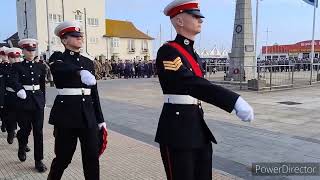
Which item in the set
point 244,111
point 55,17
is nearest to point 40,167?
point 244,111

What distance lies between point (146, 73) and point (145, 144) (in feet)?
91.3

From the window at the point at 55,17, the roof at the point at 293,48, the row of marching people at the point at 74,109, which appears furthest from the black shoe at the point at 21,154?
the roof at the point at 293,48

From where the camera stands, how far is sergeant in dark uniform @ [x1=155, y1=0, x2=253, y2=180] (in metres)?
3.09

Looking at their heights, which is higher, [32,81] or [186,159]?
[32,81]

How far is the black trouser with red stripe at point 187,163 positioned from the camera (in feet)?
10.2

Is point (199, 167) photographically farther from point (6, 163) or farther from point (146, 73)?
point (146, 73)

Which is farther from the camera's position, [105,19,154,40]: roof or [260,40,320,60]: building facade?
[260,40,320,60]: building facade

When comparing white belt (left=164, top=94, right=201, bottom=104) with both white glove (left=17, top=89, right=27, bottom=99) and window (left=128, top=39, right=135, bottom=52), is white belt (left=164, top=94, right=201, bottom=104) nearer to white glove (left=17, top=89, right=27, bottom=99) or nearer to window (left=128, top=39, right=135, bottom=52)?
white glove (left=17, top=89, right=27, bottom=99)

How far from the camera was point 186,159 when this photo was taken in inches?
123

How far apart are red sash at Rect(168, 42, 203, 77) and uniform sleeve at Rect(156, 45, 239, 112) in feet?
0.17

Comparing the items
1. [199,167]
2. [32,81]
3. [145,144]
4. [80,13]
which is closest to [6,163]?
[32,81]

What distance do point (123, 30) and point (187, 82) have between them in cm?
6701

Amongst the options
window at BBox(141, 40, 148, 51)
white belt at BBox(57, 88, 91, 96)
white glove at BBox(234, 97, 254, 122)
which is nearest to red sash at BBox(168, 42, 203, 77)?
white glove at BBox(234, 97, 254, 122)

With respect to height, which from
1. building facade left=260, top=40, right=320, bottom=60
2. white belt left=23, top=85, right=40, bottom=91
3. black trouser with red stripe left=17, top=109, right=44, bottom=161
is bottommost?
black trouser with red stripe left=17, top=109, right=44, bottom=161
